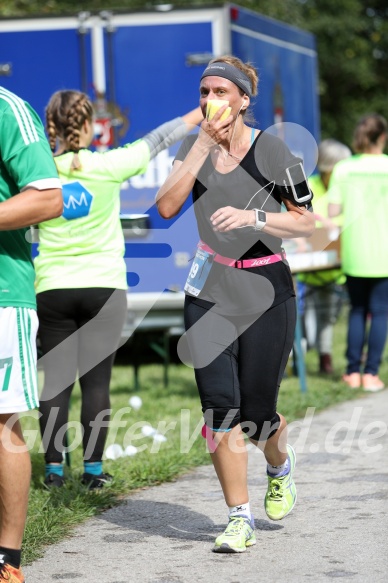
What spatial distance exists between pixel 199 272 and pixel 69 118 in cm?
144

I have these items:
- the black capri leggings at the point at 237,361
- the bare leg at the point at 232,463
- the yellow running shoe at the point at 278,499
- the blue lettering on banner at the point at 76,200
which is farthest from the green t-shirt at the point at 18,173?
the blue lettering on banner at the point at 76,200

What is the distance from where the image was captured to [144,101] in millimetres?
10281

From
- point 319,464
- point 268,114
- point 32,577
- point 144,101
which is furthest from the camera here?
point 268,114

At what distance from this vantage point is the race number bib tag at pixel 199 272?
478 centimetres

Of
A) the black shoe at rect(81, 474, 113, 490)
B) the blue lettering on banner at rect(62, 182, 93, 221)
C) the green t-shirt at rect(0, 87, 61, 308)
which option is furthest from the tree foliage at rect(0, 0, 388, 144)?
the green t-shirt at rect(0, 87, 61, 308)

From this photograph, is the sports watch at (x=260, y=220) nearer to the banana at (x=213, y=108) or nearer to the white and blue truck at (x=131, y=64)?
the banana at (x=213, y=108)

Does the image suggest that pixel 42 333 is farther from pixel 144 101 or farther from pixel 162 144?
pixel 144 101

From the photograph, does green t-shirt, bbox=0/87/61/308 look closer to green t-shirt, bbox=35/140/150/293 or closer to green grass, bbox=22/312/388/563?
green grass, bbox=22/312/388/563

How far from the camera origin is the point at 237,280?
4770 millimetres

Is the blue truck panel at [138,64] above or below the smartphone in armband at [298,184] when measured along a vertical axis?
below

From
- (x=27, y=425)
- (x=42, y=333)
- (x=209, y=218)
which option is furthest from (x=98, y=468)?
(x=27, y=425)

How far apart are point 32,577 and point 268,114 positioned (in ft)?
24.5

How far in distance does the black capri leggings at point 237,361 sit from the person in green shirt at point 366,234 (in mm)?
4707

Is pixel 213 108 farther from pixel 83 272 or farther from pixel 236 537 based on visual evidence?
pixel 236 537
